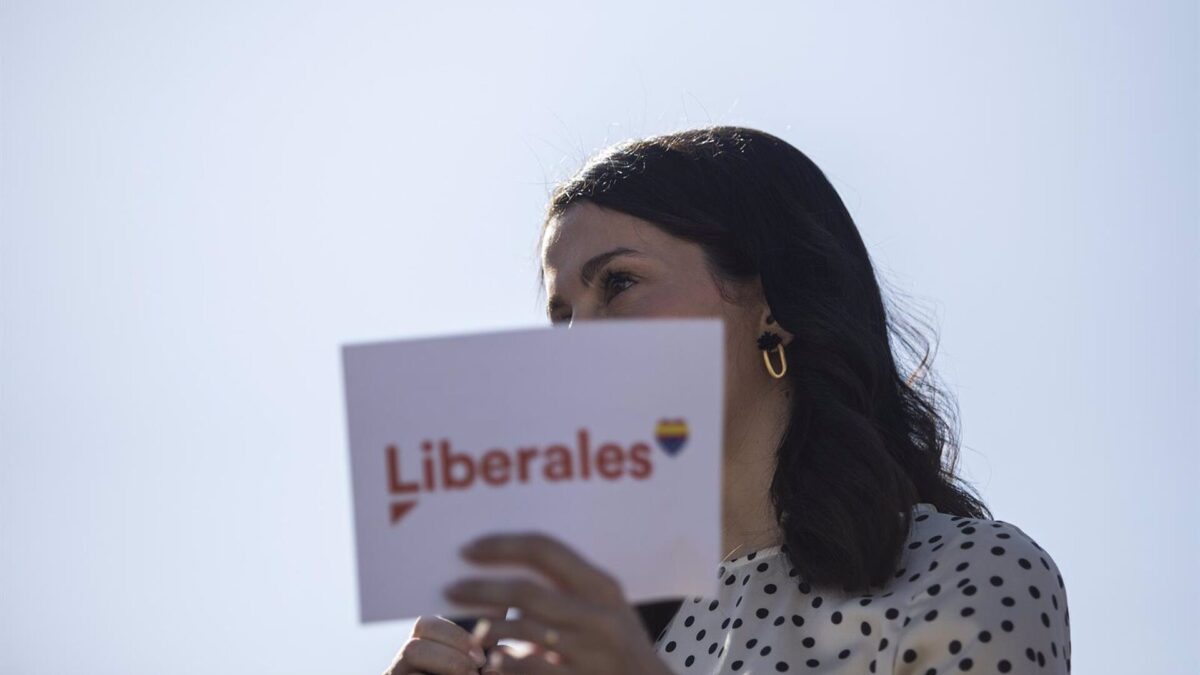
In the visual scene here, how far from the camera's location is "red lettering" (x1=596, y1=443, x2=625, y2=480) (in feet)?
6.73

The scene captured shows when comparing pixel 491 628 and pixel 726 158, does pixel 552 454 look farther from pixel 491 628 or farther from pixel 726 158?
pixel 726 158

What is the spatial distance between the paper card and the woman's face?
4.15ft

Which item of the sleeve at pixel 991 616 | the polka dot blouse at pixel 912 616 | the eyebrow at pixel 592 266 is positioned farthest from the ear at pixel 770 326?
the sleeve at pixel 991 616

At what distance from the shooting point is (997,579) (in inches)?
118

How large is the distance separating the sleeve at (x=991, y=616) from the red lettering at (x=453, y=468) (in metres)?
1.21

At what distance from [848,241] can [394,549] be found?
7.18 feet

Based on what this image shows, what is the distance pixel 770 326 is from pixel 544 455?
179cm

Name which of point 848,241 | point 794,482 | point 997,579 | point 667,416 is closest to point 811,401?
point 794,482

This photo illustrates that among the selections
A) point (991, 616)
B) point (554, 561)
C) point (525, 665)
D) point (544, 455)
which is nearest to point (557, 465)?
point (544, 455)

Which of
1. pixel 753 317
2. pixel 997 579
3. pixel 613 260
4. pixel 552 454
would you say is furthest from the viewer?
pixel 753 317

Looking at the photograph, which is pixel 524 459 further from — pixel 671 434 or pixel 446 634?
pixel 446 634

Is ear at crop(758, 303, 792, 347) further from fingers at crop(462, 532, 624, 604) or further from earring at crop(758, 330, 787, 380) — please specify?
fingers at crop(462, 532, 624, 604)

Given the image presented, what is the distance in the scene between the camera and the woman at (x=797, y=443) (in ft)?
9.72

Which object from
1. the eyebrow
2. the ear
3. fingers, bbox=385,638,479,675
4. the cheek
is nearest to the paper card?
fingers, bbox=385,638,479,675
